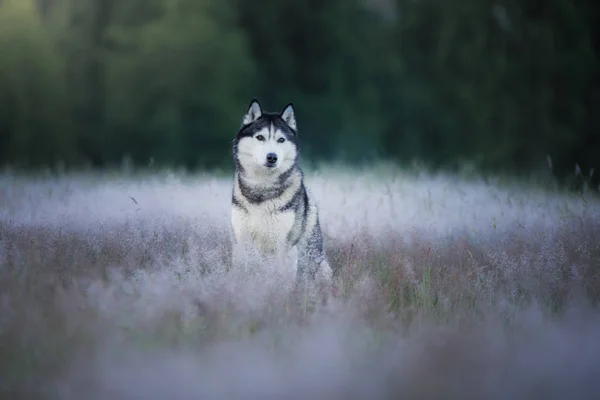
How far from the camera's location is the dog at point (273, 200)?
18.2 ft

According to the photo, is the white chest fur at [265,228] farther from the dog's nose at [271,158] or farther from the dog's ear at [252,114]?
the dog's ear at [252,114]

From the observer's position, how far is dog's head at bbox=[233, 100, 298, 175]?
5.68 metres

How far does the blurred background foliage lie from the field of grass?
584 centimetres

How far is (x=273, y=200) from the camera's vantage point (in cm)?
571

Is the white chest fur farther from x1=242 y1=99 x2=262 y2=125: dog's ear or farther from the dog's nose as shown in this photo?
x1=242 y1=99 x2=262 y2=125: dog's ear

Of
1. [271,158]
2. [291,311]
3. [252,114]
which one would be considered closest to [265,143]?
[271,158]

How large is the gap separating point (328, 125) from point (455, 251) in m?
12.9

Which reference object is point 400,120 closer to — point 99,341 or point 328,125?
point 328,125

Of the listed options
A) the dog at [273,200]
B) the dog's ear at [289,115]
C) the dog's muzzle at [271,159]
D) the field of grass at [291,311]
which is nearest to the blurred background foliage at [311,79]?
the field of grass at [291,311]

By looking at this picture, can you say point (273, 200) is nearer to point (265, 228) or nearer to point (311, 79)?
point (265, 228)

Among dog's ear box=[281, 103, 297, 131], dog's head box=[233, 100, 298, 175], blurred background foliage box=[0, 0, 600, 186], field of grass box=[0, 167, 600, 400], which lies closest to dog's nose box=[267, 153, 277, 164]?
dog's head box=[233, 100, 298, 175]

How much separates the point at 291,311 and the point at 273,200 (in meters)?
1.65

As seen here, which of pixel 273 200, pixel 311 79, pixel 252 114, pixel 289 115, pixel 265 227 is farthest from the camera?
pixel 311 79

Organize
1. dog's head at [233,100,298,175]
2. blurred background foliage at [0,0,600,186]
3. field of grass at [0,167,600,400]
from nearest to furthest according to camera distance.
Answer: field of grass at [0,167,600,400] < dog's head at [233,100,298,175] < blurred background foliage at [0,0,600,186]
